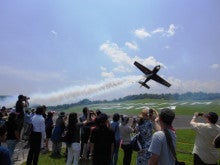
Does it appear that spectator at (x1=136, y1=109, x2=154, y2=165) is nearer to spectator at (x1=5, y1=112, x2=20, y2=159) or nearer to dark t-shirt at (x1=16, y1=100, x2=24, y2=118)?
spectator at (x1=5, y1=112, x2=20, y2=159)

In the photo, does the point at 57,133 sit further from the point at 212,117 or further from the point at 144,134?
the point at 212,117

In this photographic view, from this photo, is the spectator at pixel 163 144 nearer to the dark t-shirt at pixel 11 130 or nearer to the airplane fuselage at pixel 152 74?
the dark t-shirt at pixel 11 130

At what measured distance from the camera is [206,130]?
8.27m

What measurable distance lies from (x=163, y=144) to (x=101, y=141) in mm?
3511

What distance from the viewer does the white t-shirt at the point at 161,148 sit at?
17.7 ft

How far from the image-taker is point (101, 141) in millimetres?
8719

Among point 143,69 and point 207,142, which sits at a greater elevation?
point 143,69

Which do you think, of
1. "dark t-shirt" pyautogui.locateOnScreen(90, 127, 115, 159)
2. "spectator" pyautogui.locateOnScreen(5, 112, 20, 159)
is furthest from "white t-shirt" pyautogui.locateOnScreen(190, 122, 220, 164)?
"spectator" pyautogui.locateOnScreen(5, 112, 20, 159)

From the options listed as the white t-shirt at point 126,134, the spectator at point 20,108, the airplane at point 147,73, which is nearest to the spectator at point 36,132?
the spectator at point 20,108

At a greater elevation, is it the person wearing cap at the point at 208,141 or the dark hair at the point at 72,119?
the dark hair at the point at 72,119

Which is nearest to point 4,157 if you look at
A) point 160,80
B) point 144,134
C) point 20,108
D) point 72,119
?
point 144,134

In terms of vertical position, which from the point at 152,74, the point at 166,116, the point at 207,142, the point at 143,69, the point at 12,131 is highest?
the point at 143,69

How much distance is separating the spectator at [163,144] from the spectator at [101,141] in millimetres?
3316

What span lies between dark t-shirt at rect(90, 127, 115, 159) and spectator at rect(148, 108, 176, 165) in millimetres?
3336
